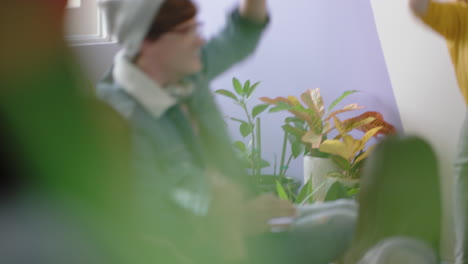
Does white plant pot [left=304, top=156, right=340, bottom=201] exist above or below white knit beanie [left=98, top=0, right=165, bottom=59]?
below

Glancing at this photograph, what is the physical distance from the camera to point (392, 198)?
49cm

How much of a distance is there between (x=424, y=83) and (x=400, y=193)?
2.35 feet

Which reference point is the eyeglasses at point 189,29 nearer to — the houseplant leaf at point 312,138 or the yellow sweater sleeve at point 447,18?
the yellow sweater sleeve at point 447,18

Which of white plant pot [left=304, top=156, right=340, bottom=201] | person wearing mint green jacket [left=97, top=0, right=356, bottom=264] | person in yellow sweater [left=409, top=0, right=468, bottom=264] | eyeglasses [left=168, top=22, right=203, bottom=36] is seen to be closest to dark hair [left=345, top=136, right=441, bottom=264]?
person wearing mint green jacket [left=97, top=0, right=356, bottom=264]

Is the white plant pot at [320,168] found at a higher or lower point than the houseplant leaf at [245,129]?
lower

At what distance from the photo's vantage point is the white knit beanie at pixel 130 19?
40cm

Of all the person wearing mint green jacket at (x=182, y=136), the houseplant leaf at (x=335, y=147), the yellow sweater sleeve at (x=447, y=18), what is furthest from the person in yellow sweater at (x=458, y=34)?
the person wearing mint green jacket at (x=182, y=136)

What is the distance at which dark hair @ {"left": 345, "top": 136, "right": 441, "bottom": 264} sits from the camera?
471 mm

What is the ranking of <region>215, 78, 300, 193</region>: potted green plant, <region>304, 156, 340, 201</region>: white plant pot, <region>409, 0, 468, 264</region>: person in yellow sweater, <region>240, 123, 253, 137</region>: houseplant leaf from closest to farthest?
<region>409, 0, 468, 264</region>: person in yellow sweater → <region>215, 78, 300, 193</region>: potted green plant → <region>240, 123, 253, 137</region>: houseplant leaf → <region>304, 156, 340, 201</region>: white plant pot

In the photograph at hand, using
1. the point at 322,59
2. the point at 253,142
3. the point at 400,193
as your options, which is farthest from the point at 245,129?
the point at 400,193

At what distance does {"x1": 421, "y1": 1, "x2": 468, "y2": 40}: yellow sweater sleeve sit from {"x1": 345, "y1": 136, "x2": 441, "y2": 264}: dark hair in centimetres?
41

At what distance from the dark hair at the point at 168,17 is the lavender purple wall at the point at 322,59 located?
0.82m

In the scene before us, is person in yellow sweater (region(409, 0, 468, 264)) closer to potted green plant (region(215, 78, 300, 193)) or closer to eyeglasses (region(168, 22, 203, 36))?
potted green plant (region(215, 78, 300, 193))

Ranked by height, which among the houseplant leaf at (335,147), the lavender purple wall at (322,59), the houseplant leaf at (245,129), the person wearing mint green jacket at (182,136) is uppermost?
the person wearing mint green jacket at (182,136)
